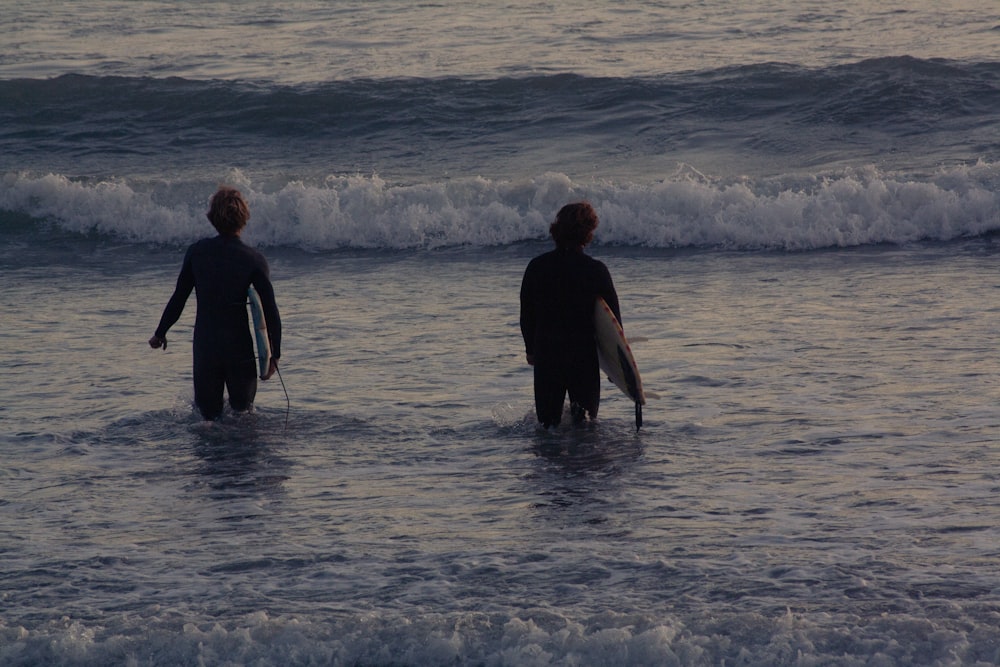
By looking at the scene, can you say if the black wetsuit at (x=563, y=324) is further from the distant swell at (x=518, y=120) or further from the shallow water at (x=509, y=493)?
the distant swell at (x=518, y=120)

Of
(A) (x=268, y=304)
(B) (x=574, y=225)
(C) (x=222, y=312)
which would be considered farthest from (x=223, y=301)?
(B) (x=574, y=225)

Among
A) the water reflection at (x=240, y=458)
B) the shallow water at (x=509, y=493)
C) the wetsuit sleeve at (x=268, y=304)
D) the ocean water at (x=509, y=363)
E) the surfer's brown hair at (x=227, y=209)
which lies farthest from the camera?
the wetsuit sleeve at (x=268, y=304)

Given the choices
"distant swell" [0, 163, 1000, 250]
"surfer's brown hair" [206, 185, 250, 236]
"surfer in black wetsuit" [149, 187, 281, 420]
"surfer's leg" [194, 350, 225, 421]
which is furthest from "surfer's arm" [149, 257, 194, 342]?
"distant swell" [0, 163, 1000, 250]

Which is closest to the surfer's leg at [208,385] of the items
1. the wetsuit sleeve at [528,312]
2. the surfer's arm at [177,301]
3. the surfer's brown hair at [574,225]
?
the surfer's arm at [177,301]

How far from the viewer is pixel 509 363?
1019 cm

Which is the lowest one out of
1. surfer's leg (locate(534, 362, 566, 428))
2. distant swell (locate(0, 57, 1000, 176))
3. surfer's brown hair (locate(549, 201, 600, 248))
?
surfer's leg (locate(534, 362, 566, 428))

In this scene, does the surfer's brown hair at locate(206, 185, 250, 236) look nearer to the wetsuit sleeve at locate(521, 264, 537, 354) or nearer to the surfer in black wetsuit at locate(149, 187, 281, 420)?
the surfer in black wetsuit at locate(149, 187, 281, 420)

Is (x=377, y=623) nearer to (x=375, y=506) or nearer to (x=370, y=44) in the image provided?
(x=375, y=506)

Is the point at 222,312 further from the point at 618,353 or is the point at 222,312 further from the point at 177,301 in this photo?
the point at 618,353

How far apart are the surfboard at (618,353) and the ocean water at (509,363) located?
0.30 metres

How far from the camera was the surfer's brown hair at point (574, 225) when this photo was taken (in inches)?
313

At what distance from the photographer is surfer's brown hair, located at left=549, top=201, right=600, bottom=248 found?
7.95m

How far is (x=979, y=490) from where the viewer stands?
6738mm

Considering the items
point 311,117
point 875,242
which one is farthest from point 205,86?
point 875,242
